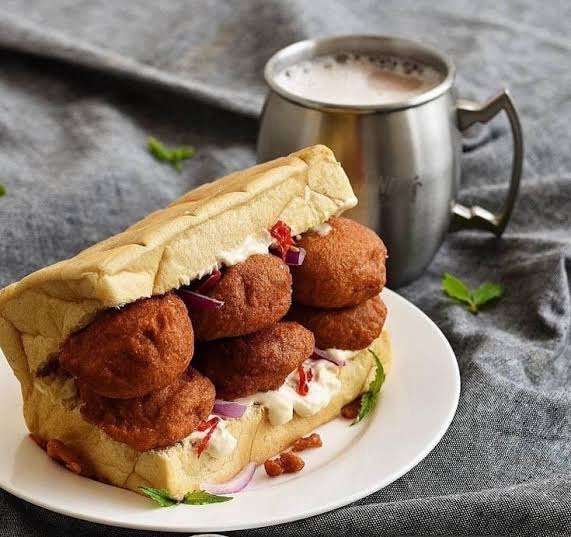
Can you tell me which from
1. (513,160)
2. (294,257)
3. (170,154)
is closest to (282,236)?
(294,257)

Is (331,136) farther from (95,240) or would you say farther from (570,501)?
(570,501)

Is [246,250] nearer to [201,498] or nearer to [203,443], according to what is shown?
[203,443]

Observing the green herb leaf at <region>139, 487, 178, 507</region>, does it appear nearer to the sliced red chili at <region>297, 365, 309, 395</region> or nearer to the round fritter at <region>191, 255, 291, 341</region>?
the round fritter at <region>191, 255, 291, 341</region>

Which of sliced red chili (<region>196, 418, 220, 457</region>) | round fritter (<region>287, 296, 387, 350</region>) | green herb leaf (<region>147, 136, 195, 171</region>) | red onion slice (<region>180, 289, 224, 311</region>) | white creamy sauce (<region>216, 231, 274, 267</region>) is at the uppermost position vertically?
white creamy sauce (<region>216, 231, 274, 267</region>)

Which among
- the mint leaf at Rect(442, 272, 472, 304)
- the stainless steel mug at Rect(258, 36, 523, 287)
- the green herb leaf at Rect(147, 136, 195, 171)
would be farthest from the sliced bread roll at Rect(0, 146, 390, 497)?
the green herb leaf at Rect(147, 136, 195, 171)

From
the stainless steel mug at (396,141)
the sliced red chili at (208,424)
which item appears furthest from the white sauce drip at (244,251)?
the stainless steel mug at (396,141)

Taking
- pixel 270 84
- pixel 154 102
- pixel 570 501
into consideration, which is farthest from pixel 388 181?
pixel 154 102
